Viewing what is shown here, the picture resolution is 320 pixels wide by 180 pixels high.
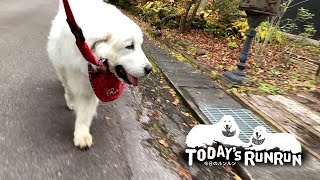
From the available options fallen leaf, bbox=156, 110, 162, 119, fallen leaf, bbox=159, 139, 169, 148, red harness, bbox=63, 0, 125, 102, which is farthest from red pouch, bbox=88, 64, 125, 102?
fallen leaf, bbox=156, 110, 162, 119

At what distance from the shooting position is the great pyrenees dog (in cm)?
282

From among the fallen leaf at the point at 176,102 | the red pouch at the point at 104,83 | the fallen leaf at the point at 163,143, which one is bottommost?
the fallen leaf at the point at 176,102

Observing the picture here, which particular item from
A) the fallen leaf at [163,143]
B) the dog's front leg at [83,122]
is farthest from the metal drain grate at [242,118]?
the dog's front leg at [83,122]

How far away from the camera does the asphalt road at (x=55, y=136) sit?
2961 millimetres

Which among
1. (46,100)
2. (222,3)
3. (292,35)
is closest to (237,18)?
(222,3)

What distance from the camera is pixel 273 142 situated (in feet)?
13.2

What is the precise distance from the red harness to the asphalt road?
587 millimetres

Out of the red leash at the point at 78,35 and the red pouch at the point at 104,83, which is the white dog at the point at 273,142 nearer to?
the red pouch at the point at 104,83

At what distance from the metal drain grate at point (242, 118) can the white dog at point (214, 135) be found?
32cm

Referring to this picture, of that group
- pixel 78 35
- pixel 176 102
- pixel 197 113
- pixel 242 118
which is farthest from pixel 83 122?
pixel 242 118

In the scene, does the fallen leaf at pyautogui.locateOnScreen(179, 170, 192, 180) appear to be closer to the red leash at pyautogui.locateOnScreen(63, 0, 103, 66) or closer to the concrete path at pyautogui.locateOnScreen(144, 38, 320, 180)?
the concrete path at pyautogui.locateOnScreen(144, 38, 320, 180)

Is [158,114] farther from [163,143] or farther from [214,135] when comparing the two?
[214,135]

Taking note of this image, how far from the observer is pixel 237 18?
1298 centimetres

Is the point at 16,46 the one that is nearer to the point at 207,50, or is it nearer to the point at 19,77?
the point at 19,77
